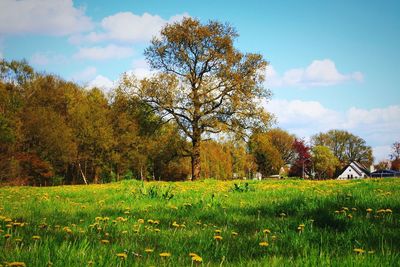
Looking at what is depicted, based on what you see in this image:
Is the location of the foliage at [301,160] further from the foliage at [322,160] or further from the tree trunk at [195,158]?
the tree trunk at [195,158]

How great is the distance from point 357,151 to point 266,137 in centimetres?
9144

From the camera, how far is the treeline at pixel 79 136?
102 ft

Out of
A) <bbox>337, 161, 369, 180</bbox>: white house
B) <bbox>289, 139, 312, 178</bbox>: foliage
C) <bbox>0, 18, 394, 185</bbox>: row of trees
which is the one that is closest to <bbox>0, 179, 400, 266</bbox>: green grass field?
<bbox>0, 18, 394, 185</bbox>: row of trees

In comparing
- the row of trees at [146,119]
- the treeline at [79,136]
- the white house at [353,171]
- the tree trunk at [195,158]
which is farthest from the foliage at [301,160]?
the tree trunk at [195,158]

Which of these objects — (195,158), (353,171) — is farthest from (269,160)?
(195,158)

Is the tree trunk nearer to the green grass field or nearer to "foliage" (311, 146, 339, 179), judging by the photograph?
the green grass field

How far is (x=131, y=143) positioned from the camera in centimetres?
4906

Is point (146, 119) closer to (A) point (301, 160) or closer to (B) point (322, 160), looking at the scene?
(A) point (301, 160)

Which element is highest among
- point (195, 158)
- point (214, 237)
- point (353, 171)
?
point (195, 158)

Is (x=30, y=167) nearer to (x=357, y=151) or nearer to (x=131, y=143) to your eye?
(x=131, y=143)

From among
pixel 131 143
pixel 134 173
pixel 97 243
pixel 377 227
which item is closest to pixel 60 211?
pixel 97 243

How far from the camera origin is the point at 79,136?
45.4 m

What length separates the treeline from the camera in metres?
31.2

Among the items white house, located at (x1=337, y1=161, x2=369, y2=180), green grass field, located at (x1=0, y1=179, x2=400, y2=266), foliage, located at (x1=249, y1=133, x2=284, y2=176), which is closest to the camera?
green grass field, located at (x1=0, y1=179, x2=400, y2=266)
